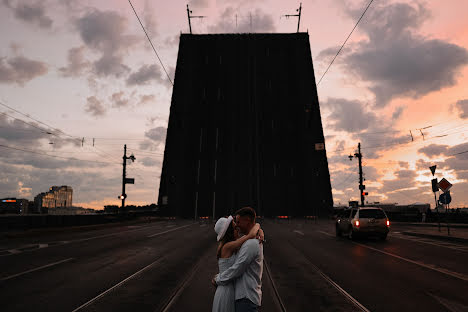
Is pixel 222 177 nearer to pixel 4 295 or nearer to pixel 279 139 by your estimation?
pixel 279 139

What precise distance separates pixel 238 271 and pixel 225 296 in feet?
0.72

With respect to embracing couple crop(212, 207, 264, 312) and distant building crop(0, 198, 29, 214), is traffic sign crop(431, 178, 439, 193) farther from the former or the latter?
distant building crop(0, 198, 29, 214)

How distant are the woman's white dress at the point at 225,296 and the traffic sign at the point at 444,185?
1931 centimetres

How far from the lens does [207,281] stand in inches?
286

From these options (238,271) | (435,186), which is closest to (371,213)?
(435,186)

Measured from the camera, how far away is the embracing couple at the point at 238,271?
2.64m

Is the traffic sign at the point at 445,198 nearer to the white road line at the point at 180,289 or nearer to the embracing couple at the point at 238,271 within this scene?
the white road line at the point at 180,289

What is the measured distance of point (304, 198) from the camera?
1761 inches

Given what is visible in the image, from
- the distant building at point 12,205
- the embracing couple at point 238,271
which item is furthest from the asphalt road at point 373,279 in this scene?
the distant building at point 12,205

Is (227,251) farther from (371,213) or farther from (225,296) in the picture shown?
(371,213)

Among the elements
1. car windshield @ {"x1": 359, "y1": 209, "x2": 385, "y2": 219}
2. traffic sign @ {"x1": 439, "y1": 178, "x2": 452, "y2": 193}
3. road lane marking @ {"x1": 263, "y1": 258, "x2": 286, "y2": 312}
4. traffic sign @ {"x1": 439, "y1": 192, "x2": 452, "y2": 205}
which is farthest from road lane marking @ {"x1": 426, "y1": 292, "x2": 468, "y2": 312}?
traffic sign @ {"x1": 439, "y1": 192, "x2": 452, "y2": 205}

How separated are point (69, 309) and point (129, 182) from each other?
1201 inches

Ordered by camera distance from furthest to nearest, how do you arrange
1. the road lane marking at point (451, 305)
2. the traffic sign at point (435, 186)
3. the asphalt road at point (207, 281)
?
1. the traffic sign at point (435, 186)
2. the asphalt road at point (207, 281)
3. the road lane marking at point (451, 305)

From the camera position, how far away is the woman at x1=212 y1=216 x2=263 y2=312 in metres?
2.62
